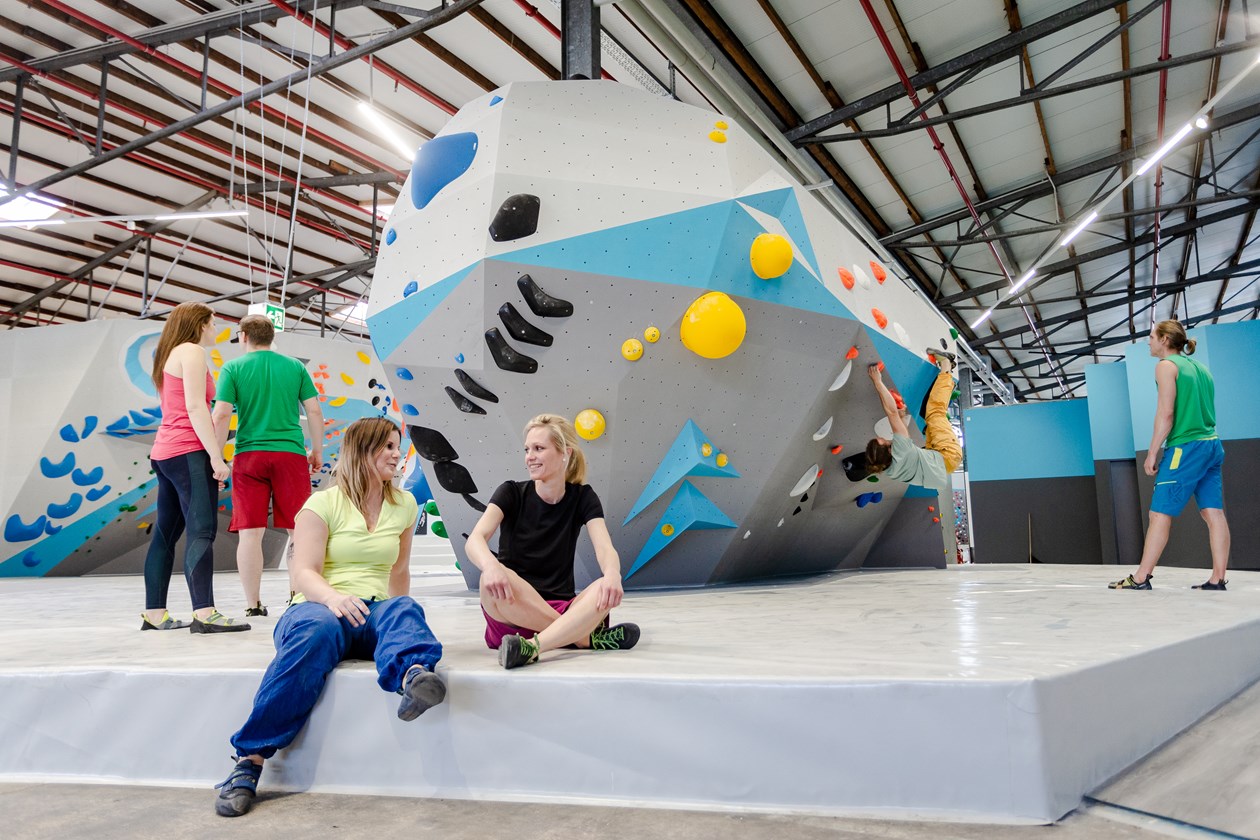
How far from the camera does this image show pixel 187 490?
2965 mm

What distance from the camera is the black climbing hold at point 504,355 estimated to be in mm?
4051

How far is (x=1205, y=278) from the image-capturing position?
14648 mm

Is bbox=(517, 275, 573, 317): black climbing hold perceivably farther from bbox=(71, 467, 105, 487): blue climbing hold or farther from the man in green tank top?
bbox=(71, 467, 105, 487): blue climbing hold

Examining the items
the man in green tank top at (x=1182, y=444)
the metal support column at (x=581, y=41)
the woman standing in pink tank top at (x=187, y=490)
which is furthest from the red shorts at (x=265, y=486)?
the man in green tank top at (x=1182, y=444)

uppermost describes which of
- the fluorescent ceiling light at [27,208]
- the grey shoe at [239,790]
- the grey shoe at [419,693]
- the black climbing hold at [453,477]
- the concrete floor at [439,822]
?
the fluorescent ceiling light at [27,208]

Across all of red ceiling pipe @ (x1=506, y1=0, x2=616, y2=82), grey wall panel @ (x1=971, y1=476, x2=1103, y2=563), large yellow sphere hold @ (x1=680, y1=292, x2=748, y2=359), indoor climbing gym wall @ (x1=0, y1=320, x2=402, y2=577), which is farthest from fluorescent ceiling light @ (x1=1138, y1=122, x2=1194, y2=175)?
indoor climbing gym wall @ (x1=0, y1=320, x2=402, y2=577)

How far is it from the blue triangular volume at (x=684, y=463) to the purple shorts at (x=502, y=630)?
2.14 metres

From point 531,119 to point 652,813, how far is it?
3458 mm

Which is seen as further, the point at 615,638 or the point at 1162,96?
the point at 1162,96

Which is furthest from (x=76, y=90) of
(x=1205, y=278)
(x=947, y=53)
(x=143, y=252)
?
(x=1205, y=278)

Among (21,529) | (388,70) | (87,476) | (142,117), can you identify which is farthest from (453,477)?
(142,117)

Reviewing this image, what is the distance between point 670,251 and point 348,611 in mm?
2615

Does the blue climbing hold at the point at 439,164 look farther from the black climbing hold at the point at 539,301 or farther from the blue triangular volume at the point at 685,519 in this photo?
the blue triangular volume at the point at 685,519

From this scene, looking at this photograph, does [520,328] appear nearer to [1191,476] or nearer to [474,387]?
[474,387]
